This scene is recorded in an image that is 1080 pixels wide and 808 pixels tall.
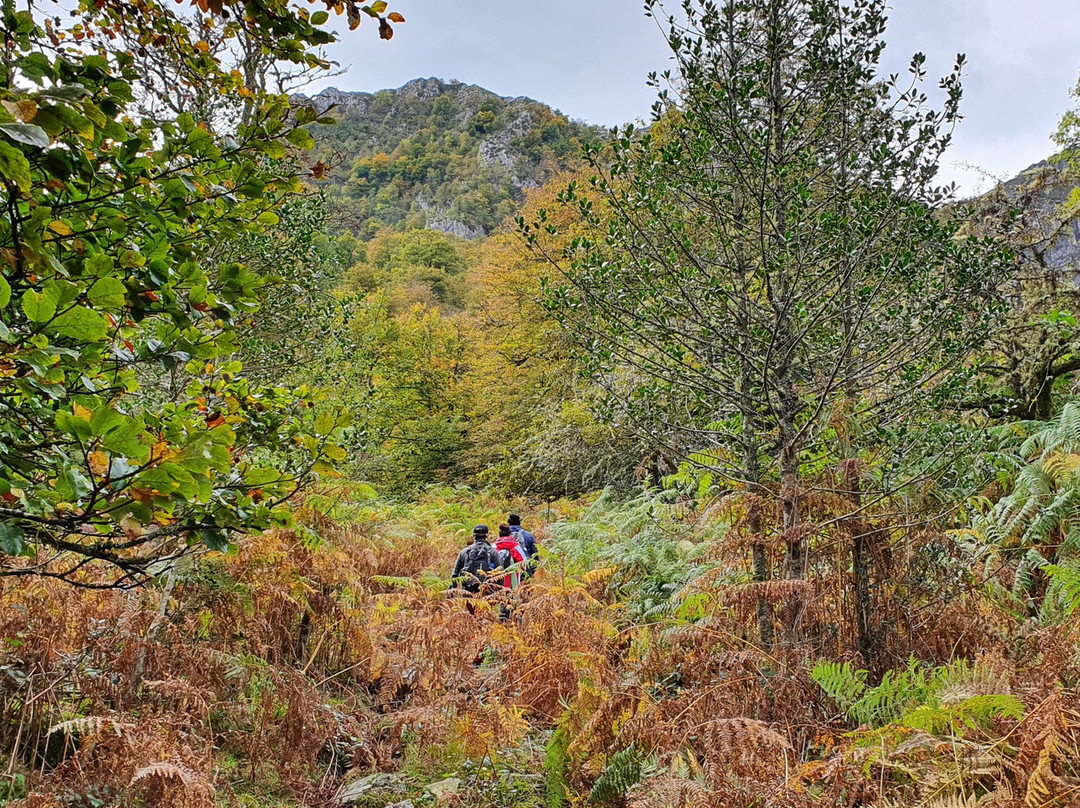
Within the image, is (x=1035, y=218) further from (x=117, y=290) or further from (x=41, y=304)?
(x=41, y=304)

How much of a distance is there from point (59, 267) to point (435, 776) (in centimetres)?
380

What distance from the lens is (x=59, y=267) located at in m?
1.32

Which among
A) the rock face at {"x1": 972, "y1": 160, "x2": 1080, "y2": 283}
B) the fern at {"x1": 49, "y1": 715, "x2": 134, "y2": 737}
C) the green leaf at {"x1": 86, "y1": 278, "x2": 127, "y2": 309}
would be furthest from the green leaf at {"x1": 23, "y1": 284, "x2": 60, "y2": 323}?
the rock face at {"x1": 972, "y1": 160, "x2": 1080, "y2": 283}

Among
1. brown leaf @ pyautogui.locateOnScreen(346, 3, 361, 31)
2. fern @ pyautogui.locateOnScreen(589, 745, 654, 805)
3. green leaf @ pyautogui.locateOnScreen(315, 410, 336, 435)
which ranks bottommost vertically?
fern @ pyautogui.locateOnScreen(589, 745, 654, 805)

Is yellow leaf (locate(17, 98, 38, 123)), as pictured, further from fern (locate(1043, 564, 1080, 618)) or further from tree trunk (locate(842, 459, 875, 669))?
fern (locate(1043, 564, 1080, 618))

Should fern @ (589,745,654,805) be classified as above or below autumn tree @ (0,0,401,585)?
below

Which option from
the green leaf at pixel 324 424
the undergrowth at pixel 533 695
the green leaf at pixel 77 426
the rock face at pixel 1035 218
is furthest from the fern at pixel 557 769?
the rock face at pixel 1035 218

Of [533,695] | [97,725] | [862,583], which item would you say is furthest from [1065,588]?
[97,725]

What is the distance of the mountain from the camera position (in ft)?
196

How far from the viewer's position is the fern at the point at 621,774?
3.28m

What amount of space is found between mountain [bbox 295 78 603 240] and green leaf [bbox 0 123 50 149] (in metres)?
50.2

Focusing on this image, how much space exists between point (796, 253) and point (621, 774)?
10.3 ft

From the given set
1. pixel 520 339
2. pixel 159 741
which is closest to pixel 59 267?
pixel 159 741

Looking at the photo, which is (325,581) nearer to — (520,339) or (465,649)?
(465,649)
